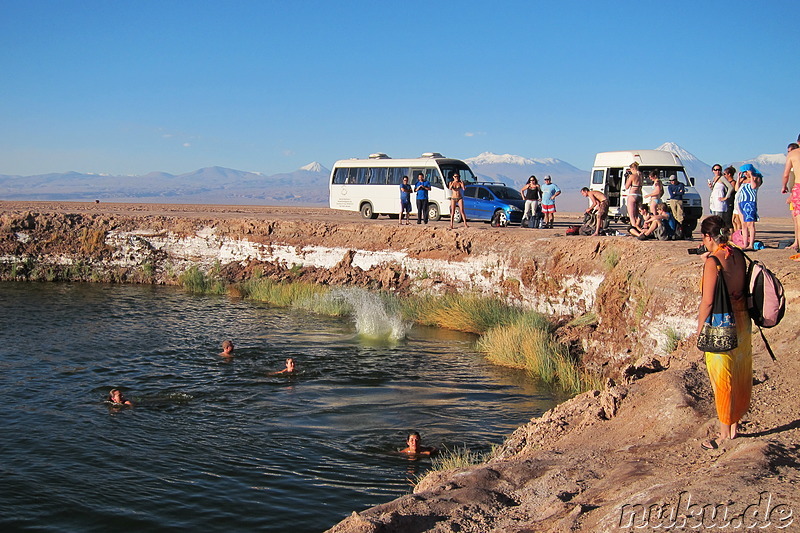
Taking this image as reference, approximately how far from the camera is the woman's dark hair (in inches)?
244

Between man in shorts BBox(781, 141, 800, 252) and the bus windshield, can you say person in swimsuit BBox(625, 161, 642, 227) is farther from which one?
the bus windshield

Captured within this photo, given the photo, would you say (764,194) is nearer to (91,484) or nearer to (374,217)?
(374,217)

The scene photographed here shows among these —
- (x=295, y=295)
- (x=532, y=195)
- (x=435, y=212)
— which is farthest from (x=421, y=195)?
(x=295, y=295)

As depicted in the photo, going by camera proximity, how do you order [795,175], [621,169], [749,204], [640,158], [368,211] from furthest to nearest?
1. [368,211]
2. [621,169]
3. [640,158]
4. [749,204]
5. [795,175]

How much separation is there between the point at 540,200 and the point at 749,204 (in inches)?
396

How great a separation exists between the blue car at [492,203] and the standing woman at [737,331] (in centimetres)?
1889

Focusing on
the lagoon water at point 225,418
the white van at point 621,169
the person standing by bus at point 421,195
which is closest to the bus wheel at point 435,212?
the person standing by bus at point 421,195

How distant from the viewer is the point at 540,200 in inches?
917

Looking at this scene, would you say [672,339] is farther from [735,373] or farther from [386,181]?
[386,181]

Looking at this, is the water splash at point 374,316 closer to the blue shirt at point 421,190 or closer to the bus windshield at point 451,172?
the blue shirt at point 421,190

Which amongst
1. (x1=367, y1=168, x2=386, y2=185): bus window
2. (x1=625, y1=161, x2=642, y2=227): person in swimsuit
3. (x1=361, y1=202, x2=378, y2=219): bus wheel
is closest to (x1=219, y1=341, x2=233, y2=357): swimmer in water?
(x1=625, y1=161, x2=642, y2=227): person in swimsuit

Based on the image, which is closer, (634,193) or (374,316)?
(374,316)

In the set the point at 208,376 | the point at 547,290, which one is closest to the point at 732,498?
the point at 208,376

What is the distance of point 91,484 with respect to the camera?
27.2 feet
